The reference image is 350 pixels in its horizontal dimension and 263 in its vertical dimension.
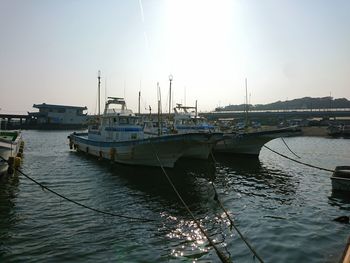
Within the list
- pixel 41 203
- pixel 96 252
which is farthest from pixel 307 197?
pixel 41 203

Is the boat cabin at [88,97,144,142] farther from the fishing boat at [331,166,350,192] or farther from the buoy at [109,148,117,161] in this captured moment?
the fishing boat at [331,166,350,192]

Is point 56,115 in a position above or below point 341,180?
above

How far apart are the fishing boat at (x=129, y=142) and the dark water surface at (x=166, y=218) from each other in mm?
1751

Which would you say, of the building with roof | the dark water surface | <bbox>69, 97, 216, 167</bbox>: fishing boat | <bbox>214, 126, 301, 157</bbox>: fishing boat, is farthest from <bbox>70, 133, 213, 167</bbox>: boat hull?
the building with roof

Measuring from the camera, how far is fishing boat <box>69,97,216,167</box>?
2352 cm

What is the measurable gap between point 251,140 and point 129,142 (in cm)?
1445

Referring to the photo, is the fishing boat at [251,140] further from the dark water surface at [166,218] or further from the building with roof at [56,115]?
the building with roof at [56,115]

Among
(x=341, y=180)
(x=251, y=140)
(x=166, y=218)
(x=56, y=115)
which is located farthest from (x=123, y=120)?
(x=56, y=115)

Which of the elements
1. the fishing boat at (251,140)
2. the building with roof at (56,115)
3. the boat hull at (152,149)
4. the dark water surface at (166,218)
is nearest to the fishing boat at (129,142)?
the boat hull at (152,149)

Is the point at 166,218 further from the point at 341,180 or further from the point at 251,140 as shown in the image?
the point at 251,140

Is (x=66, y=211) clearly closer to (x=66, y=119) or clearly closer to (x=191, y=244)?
(x=191, y=244)

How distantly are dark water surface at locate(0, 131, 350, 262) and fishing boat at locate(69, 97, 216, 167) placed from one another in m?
1.75

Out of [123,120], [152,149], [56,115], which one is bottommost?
[152,149]

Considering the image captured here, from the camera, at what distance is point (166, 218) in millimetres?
13195
